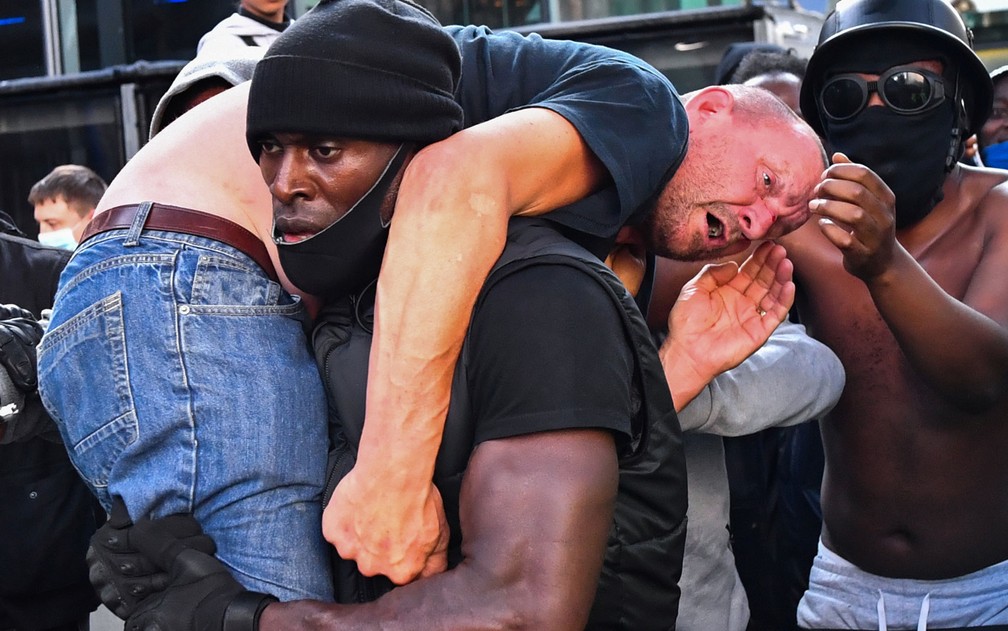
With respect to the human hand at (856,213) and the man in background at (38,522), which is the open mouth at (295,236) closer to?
the human hand at (856,213)

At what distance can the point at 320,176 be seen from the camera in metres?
2.01

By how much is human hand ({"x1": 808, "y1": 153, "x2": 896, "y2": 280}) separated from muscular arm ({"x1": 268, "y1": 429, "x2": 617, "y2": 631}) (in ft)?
2.91

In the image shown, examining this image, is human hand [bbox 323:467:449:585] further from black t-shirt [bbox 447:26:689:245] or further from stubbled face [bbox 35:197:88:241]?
stubbled face [bbox 35:197:88:241]

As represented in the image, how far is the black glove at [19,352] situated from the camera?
8.58 ft

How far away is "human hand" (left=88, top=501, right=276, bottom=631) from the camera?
198cm

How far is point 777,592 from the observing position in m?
4.43

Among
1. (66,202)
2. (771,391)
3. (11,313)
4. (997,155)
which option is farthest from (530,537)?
(997,155)

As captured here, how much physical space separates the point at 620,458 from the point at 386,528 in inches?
16.7

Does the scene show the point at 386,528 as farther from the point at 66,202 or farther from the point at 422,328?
the point at 66,202

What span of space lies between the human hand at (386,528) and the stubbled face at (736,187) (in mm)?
824

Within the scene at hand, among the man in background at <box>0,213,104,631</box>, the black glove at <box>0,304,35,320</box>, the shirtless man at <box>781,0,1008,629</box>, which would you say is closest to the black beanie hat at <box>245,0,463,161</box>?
the black glove at <box>0,304,35,320</box>

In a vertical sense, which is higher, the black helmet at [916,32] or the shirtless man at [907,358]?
the black helmet at [916,32]

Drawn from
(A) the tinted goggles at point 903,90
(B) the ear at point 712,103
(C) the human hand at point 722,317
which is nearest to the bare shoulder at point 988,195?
(A) the tinted goggles at point 903,90

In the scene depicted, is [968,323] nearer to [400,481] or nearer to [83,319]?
[400,481]
